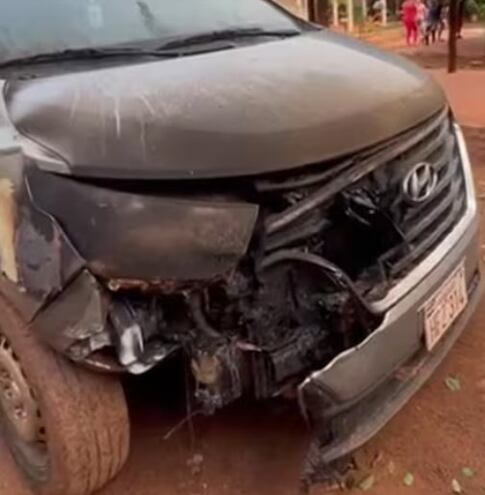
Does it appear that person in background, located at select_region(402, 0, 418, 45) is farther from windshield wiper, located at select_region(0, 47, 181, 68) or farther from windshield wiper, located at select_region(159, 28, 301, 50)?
windshield wiper, located at select_region(0, 47, 181, 68)

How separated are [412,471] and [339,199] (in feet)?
3.40

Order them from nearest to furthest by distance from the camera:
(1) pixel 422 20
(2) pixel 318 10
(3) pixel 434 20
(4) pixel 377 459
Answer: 1. (4) pixel 377 459
2. (2) pixel 318 10
3. (3) pixel 434 20
4. (1) pixel 422 20

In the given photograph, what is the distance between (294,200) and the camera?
2.42m

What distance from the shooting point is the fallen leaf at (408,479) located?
111 inches

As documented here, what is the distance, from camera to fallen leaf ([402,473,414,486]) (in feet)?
9.25

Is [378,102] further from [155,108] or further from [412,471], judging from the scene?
[412,471]

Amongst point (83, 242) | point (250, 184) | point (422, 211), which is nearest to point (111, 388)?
point (83, 242)

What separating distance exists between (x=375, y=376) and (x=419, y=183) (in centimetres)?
68

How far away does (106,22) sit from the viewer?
325 centimetres

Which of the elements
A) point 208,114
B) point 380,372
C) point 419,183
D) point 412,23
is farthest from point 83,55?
point 412,23

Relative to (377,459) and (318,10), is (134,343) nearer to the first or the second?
(377,459)

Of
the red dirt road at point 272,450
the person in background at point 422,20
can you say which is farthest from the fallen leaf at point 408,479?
the person in background at point 422,20

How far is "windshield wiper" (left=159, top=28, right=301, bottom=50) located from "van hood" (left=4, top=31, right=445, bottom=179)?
267 millimetres

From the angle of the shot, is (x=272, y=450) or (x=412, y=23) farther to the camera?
(x=412, y=23)
